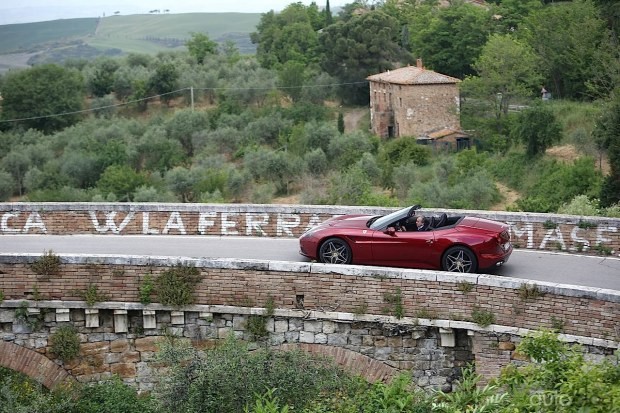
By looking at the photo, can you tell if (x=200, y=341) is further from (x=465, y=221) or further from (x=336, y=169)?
(x=336, y=169)

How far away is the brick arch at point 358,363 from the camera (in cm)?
1280

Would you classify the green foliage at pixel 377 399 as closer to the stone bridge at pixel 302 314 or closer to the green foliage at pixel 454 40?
the stone bridge at pixel 302 314

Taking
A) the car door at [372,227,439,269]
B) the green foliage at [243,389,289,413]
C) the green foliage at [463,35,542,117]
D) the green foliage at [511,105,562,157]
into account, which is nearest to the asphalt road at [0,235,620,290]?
the car door at [372,227,439,269]

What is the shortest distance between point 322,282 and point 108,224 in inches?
241

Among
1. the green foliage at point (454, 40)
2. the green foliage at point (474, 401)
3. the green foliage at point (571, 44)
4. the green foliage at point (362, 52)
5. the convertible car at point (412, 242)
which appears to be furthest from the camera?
the green foliage at point (362, 52)

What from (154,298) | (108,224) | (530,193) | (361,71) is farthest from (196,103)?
(154,298)

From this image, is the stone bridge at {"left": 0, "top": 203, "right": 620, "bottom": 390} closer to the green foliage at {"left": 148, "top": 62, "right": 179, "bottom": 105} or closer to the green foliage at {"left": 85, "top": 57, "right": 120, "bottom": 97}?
the green foliage at {"left": 148, "top": 62, "right": 179, "bottom": 105}

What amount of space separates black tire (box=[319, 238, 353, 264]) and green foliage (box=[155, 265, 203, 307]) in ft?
6.36

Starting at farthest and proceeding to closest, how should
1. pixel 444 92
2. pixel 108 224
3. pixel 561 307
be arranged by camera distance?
pixel 444 92
pixel 108 224
pixel 561 307

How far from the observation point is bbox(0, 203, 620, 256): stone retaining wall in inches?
607

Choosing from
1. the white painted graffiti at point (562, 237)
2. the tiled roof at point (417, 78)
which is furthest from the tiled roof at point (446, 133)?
the white painted graffiti at point (562, 237)

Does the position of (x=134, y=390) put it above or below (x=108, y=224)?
below

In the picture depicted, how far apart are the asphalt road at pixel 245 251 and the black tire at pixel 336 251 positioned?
0.89 metres

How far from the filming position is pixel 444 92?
50.3 metres
